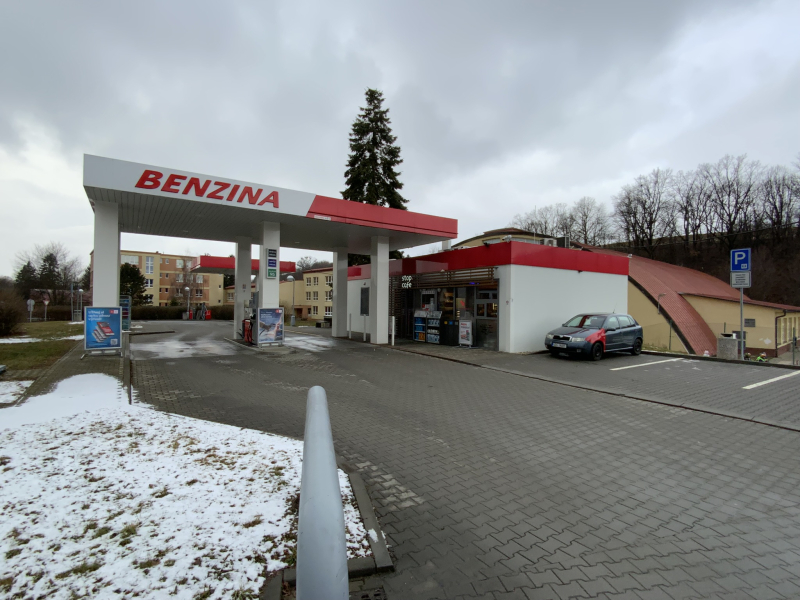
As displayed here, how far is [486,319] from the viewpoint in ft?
52.9

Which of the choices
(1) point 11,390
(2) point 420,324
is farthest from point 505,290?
(1) point 11,390

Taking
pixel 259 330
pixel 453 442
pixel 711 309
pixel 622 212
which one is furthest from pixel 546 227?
pixel 453 442

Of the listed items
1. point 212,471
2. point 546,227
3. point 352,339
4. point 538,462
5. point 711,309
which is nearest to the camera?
point 212,471

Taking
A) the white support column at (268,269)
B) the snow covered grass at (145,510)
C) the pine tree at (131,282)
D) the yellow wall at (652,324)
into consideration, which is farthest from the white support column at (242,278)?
the pine tree at (131,282)

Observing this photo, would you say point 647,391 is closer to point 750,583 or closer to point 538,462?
point 538,462

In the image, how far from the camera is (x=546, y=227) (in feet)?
196

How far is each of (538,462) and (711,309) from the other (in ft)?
92.9

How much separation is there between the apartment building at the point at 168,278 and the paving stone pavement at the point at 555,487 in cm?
7481

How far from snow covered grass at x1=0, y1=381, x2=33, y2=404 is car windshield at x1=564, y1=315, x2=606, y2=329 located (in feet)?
48.6

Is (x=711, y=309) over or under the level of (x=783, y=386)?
over

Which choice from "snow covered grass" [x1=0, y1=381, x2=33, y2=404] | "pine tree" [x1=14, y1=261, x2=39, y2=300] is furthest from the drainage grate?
"pine tree" [x1=14, y1=261, x2=39, y2=300]

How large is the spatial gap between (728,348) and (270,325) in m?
16.6

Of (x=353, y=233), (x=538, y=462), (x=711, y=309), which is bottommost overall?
(x=538, y=462)

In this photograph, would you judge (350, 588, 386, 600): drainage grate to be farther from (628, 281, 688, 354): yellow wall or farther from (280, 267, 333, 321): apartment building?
(280, 267, 333, 321): apartment building
